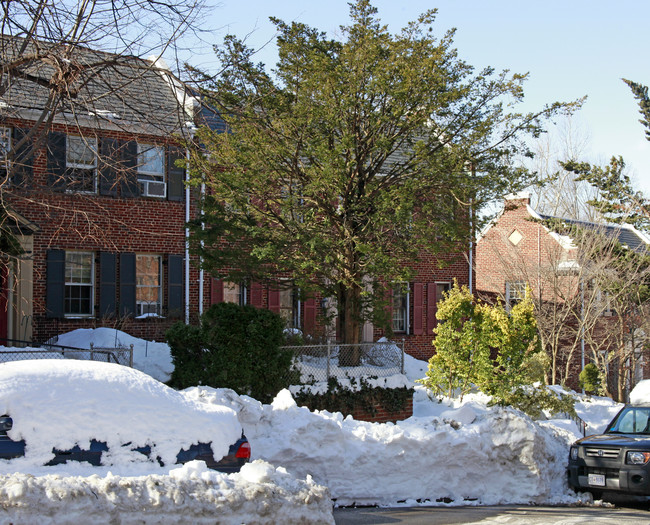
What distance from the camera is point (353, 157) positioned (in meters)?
15.5

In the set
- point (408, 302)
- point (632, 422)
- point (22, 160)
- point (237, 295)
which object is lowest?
point (632, 422)

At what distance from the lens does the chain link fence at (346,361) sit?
14624 mm

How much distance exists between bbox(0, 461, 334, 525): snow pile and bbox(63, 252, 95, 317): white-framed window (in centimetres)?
1265

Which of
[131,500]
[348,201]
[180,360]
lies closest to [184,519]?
[131,500]

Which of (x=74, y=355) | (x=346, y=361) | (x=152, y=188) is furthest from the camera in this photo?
(x=152, y=188)

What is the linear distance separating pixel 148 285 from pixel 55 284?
249 cm

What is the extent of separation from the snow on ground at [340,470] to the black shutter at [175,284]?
9.89m

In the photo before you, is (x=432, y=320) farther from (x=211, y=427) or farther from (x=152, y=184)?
(x=211, y=427)

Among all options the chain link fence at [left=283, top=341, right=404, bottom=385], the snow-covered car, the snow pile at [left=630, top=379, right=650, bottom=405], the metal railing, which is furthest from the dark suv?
the snow pile at [left=630, top=379, right=650, bottom=405]

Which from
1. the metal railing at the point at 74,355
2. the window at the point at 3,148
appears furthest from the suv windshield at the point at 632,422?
the window at the point at 3,148

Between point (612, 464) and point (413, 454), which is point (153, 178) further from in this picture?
point (612, 464)

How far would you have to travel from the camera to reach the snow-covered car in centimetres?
673

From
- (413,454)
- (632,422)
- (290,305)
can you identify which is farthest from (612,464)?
(290,305)

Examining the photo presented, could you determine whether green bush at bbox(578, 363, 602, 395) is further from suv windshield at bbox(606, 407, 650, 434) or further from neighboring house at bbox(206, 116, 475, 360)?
suv windshield at bbox(606, 407, 650, 434)
